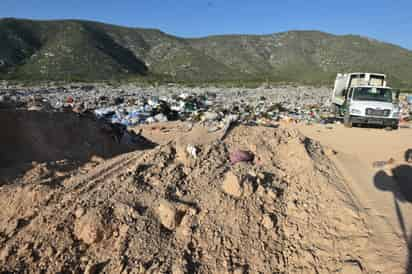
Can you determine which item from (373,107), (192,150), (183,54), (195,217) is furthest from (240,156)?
(183,54)

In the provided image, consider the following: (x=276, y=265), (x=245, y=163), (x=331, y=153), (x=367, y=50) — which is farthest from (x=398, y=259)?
(x=367, y=50)

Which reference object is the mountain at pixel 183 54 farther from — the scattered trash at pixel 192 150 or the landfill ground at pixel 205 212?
the scattered trash at pixel 192 150

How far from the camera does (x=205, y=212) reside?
110 inches

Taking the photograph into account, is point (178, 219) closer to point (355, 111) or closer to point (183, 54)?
point (355, 111)

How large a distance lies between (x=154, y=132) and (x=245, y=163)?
4.40m

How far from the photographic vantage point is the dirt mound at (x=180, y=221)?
2.33 m

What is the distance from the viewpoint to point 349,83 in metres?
11.9

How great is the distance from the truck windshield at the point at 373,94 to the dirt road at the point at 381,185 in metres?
1.35

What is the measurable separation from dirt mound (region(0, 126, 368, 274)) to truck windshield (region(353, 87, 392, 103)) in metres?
6.59

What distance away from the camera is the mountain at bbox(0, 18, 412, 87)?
43.9m

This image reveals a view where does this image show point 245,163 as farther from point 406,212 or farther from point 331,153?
point 331,153

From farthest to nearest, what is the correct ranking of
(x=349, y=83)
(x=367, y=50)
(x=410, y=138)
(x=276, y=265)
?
(x=367, y=50)
(x=349, y=83)
(x=410, y=138)
(x=276, y=265)

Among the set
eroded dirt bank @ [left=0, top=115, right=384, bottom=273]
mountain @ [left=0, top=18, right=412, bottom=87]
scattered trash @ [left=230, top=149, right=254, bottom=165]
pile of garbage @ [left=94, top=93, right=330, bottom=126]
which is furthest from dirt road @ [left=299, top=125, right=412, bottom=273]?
mountain @ [left=0, top=18, right=412, bottom=87]

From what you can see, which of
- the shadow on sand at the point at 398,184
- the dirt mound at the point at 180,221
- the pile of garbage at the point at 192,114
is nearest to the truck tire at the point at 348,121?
the pile of garbage at the point at 192,114
